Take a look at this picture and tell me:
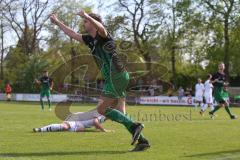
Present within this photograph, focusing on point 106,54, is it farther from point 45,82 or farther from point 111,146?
point 45,82

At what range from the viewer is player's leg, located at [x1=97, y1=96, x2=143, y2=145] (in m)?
8.81

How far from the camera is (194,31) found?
61906mm

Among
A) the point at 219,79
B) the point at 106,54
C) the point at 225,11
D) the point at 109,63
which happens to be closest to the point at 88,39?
the point at 106,54

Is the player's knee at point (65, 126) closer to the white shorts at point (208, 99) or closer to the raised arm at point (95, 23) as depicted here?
the raised arm at point (95, 23)

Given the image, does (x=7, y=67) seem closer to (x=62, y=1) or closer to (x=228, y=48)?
(x=62, y=1)

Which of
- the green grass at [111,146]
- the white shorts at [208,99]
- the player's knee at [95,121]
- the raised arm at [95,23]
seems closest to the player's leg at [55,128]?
the green grass at [111,146]

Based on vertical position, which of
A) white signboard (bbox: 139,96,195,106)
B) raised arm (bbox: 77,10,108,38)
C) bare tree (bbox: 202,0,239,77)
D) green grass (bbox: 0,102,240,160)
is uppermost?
bare tree (bbox: 202,0,239,77)

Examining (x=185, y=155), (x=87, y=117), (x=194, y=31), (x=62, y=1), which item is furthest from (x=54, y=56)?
(x=185, y=155)

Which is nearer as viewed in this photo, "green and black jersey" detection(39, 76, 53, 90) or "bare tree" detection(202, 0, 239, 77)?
"green and black jersey" detection(39, 76, 53, 90)

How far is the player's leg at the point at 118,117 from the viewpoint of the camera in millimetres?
8812

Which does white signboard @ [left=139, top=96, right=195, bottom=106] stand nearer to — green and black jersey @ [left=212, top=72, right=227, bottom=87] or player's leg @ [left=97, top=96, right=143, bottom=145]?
green and black jersey @ [left=212, top=72, right=227, bottom=87]

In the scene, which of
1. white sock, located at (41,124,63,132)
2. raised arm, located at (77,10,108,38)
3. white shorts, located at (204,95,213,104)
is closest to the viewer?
raised arm, located at (77,10,108,38)

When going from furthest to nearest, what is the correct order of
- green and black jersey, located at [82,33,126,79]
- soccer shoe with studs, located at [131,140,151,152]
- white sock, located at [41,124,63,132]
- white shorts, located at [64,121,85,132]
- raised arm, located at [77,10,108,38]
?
white shorts, located at [64,121,85,132], white sock, located at [41,124,63,132], soccer shoe with studs, located at [131,140,151,152], green and black jersey, located at [82,33,126,79], raised arm, located at [77,10,108,38]

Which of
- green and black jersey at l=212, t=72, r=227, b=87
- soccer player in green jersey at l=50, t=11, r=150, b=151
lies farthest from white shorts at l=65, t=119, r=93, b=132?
green and black jersey at l=212, t=72, r=227, b=87
